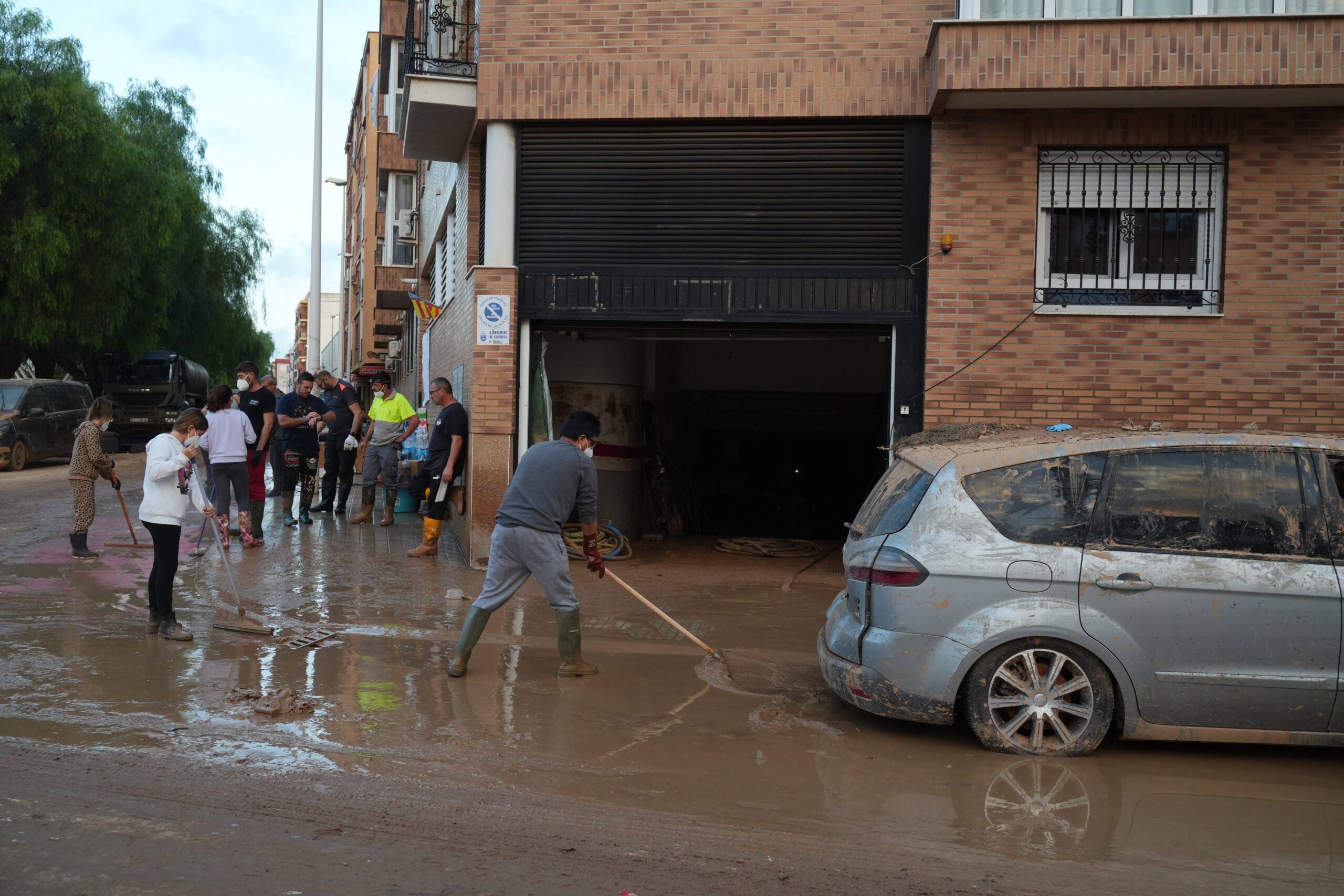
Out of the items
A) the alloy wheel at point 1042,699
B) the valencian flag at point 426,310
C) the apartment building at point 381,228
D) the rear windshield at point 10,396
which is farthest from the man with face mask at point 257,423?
the rear windshield at point 10,396

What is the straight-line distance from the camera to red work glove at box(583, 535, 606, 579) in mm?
6668

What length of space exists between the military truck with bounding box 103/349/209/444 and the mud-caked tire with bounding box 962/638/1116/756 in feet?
93.8

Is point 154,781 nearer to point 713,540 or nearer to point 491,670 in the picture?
point 491,670

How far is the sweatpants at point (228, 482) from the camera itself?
10844mm

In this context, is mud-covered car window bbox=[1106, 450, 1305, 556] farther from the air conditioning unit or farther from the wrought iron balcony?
the air conditioning unit

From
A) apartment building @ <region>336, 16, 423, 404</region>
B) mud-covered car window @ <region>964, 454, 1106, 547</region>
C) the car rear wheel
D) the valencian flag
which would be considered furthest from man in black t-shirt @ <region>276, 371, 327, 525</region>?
the car rear wheel

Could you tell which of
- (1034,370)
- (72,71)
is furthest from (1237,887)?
(72,71)

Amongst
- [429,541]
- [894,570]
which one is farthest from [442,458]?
[894,570]

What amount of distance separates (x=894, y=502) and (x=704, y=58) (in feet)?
19.8

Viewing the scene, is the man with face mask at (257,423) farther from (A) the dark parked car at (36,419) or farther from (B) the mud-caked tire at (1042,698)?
(A) the dark parked car at (36,419)

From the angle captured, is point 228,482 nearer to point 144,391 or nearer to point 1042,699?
point 1042,699

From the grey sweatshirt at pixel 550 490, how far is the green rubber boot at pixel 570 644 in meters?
0.52

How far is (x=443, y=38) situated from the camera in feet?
41.4

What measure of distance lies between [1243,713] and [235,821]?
439 centimetres
